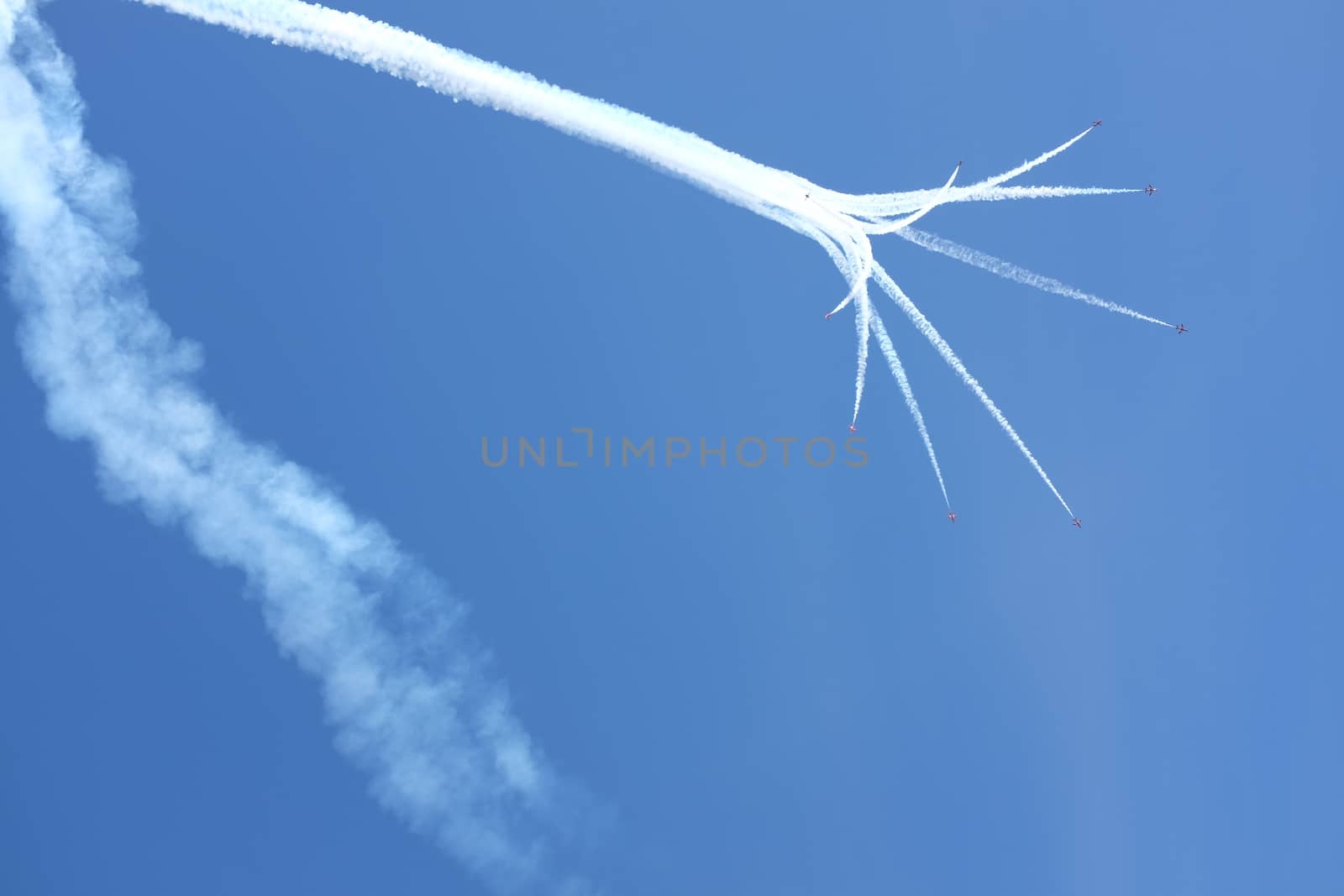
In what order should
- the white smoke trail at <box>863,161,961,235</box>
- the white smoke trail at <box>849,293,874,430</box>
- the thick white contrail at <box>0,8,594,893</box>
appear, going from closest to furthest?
the thick white contrail at <box>0,8,594,893</box>
the white smoke trail at <box>863,161,961,235</box>
the white smoke trail at <box>849,293,874,430</box>

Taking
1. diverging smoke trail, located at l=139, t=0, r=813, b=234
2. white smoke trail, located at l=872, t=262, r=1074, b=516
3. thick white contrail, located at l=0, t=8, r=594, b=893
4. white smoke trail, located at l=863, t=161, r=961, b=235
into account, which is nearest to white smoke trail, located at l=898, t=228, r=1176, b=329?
white smoke trail, located at l=863, t=161, r=961, b=235

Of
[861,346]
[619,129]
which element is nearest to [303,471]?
[619,129]

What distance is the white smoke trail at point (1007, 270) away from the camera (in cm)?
702

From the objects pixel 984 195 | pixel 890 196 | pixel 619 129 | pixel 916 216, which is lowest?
pixel 619 129

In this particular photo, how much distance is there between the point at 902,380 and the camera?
7047 mm

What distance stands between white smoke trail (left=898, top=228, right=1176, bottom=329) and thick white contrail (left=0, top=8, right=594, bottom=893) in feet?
16.6

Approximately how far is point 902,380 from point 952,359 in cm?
48

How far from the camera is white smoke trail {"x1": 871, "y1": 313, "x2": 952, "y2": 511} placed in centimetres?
701

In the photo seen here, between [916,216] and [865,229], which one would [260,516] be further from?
[916,216]

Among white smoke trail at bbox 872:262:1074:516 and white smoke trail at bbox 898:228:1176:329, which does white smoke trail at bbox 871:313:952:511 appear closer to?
white smoke trail at bbox 872:262:1074:516

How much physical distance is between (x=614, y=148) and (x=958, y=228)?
3.03 metres

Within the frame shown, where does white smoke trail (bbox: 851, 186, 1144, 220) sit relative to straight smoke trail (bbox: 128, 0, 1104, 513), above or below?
above

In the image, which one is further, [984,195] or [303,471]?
[984,195]

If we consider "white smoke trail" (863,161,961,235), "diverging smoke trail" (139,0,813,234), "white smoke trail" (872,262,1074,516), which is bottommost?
"diverging smoke trail" (139,0,813,234)
